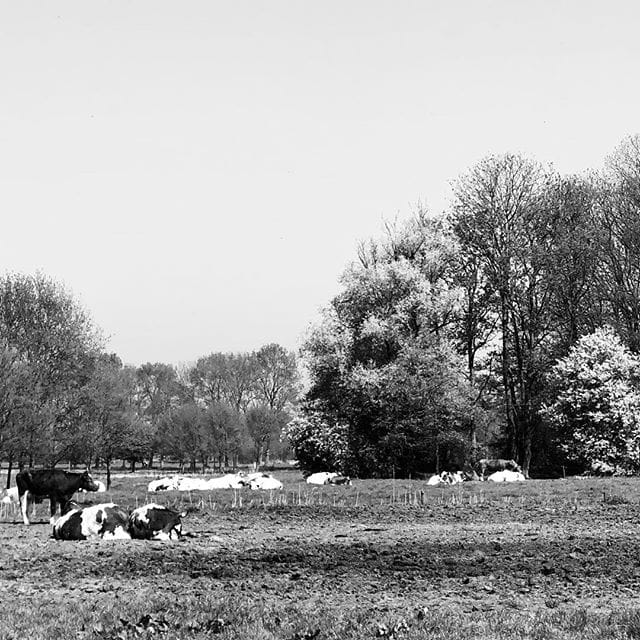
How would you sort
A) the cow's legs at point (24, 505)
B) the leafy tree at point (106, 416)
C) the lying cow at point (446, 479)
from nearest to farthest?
the cow's legs at point (24, 505) < the lying cow at point (446, 479) < the leafy tree at point (106, 416)

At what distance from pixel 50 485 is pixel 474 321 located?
34.2 metres

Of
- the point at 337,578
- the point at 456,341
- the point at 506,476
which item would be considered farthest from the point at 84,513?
the point at 456,341

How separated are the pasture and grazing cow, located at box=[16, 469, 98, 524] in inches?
30.7

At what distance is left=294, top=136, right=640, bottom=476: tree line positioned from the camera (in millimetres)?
49406

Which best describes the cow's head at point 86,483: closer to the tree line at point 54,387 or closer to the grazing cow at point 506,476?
the tree line at point 54,387

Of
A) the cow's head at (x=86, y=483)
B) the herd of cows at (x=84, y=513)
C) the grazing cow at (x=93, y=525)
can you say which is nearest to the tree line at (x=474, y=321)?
the herd of cows at (x=84, y=513)

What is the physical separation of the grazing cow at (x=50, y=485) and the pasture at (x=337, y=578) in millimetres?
779

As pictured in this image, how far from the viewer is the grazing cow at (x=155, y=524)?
64.6 feet

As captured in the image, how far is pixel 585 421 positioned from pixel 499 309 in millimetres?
9582

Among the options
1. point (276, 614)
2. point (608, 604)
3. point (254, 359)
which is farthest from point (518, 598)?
point (254, 359)

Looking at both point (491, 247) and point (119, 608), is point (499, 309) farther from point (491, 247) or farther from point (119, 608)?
point (119, 608)

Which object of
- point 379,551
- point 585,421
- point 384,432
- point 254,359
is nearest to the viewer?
point 379,551

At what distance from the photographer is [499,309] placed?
174 ft

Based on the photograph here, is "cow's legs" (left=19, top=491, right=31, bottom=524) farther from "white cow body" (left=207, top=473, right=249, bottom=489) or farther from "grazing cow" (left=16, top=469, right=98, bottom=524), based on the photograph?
"white cow body" (left=207, top=473, right=249, bottom=489)
